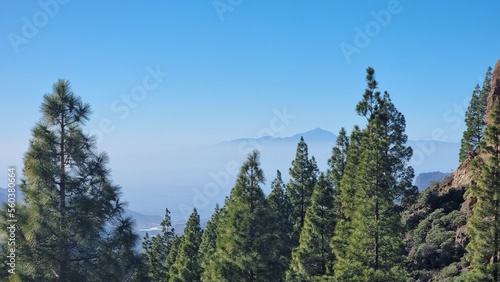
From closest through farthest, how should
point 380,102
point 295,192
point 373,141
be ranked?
1. point 373,141
2. point 380,102
3. point 295,192

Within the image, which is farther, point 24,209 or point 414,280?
point 414,280

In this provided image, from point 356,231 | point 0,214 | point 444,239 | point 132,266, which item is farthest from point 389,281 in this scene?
point 0,214

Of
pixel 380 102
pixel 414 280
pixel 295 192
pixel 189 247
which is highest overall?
pixel 380 102

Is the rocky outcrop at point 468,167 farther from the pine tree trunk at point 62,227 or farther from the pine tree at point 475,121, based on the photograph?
the pine tree trunk at point 62,227

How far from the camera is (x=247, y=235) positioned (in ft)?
68.7

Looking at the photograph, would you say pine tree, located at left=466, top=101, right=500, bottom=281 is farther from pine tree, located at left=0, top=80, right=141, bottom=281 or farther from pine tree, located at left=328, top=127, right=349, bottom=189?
pine tree, located at left=328, top=127, right=349, bottom=189

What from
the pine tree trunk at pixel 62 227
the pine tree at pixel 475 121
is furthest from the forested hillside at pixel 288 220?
the pine tree at pixel 475 121

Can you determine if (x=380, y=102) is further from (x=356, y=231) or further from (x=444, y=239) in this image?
(x=444, y=239)

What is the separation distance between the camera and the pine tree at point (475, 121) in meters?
54.0

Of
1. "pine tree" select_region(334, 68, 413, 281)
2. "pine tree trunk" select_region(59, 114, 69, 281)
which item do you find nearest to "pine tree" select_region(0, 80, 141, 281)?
"pine tree trunk" select_region(59, 114, 69, 281)

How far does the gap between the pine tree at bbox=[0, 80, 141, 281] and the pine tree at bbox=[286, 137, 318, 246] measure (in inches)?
1195

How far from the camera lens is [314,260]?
29.1m

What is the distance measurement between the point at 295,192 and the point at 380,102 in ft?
53.8

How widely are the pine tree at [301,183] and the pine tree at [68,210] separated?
3035cm
